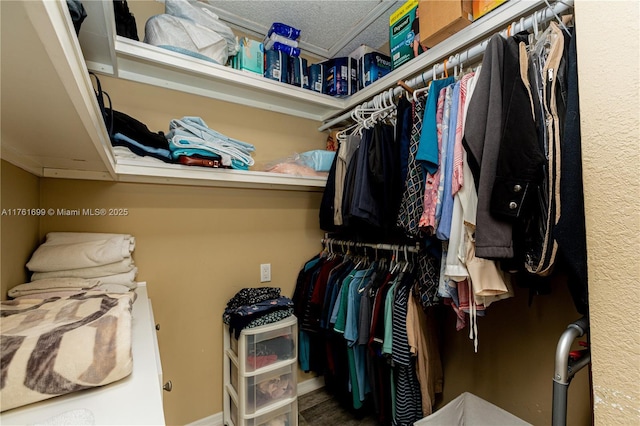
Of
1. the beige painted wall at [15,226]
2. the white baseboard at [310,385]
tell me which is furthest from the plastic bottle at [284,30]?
the white baseboard at [310,385]

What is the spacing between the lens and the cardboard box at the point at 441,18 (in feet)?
3.55

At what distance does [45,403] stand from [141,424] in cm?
21

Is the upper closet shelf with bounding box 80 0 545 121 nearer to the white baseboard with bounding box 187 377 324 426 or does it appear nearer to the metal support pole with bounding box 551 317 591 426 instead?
the metal support pole with bounding box 551 317 591 426

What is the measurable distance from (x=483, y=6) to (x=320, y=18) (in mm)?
1057

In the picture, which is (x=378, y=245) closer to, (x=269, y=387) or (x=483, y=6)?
(x=269, y=387)

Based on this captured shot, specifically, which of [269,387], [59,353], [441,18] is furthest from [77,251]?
[441,18]

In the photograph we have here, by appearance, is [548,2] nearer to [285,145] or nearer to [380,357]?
[285,145]

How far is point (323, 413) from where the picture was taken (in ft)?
5.90

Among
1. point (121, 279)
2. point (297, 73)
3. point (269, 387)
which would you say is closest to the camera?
point (121, 279)

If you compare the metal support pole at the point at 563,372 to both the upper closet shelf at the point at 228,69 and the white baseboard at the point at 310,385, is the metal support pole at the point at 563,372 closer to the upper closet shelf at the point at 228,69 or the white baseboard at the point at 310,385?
the upper closet shelf at the point at 228,69

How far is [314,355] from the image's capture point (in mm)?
1925

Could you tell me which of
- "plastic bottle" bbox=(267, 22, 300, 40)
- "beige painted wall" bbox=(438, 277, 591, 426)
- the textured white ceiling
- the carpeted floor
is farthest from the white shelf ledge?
the carpeted floor

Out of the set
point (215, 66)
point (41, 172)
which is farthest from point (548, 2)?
point (41, 172)

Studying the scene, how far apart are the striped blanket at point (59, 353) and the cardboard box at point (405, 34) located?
1611 millimetres
